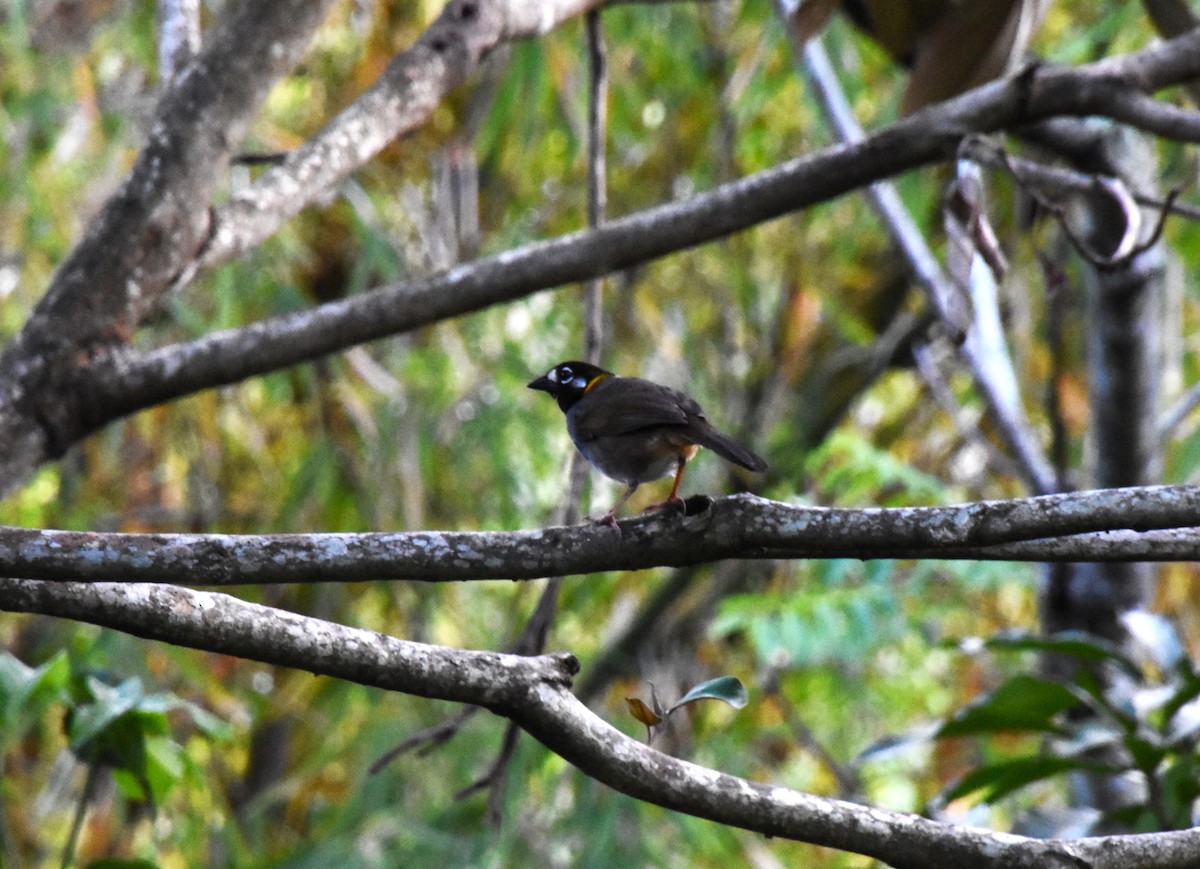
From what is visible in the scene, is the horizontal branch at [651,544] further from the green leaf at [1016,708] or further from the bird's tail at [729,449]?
the green leaf at [1016,708]

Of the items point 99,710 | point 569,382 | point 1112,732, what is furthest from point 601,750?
point 1112,732

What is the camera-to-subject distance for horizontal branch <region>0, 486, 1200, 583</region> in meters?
1.81

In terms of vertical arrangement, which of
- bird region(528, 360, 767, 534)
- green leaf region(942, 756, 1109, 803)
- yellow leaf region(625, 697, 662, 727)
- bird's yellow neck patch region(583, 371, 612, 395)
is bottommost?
yellow leaf region(625, 697, 662, 727)

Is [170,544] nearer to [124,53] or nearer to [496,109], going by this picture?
[496,109]

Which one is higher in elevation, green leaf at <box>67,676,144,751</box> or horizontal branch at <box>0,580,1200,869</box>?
green leaf at <box>67,676,144,751</box>

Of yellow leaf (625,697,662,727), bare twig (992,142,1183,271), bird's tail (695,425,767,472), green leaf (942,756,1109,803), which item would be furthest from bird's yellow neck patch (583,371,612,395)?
yellow leaf (625,697,662,727)

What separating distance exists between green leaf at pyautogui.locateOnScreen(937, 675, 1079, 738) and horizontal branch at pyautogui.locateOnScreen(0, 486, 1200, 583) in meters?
1.45

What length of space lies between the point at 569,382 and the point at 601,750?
208 centimetres

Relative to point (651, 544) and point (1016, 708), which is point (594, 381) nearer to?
point (1016, 708)

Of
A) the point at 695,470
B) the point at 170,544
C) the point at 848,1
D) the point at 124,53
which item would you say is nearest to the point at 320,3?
the point at 848,1

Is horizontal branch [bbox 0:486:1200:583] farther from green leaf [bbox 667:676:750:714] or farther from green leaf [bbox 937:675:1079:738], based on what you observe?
green leaf [bbox 937:675:1079:738]

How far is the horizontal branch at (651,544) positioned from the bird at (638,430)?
3.08 feet

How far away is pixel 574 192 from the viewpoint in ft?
24.8

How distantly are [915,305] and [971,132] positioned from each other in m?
4.74
